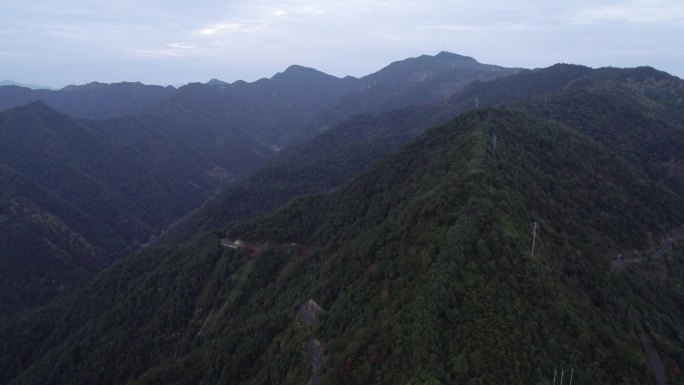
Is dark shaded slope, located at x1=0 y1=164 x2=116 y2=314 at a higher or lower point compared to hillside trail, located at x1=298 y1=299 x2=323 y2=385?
lower

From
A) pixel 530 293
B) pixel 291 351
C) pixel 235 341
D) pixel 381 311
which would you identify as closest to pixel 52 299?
pixel 235 341

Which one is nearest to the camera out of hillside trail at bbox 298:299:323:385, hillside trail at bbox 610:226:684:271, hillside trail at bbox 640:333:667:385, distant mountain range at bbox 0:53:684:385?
distant mountain range at bbox 0:53:684:385

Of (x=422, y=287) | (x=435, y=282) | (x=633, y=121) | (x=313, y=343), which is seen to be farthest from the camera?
(x=633, y=121)

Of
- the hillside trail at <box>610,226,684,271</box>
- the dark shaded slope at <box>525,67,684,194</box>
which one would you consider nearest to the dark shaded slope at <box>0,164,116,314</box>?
the hillside trail at <box>610,226,684,271</box>

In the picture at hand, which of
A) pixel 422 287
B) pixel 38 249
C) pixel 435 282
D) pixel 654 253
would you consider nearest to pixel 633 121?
pixel 654 253

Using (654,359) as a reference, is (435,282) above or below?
above

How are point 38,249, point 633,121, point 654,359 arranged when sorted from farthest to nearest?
point 38,249 < point 633,121 < point 654,359

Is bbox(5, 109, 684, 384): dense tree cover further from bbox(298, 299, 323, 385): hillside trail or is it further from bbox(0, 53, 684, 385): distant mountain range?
bbox(298, 299, 323, 385): hillside trail

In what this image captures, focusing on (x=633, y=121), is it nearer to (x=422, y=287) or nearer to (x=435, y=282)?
(x=435, y=282)
